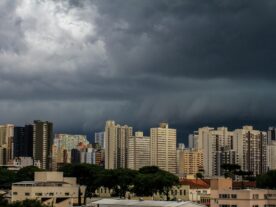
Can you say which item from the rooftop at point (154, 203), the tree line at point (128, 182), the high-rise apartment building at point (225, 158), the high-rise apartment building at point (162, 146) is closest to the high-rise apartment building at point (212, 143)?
the high-rise apartment building at point (225, 158)

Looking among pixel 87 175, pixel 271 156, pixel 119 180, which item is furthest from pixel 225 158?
pixel 119 180

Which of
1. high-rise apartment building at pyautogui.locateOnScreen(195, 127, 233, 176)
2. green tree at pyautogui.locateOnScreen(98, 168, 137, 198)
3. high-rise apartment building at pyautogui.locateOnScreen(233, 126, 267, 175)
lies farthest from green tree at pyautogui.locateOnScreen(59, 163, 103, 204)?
high-rise apartment building at pyautogui.locateOnScreen(233, 126, 267, 175)

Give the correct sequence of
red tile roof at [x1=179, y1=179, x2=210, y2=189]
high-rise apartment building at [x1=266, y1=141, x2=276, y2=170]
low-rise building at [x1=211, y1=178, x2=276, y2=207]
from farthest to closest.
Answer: high-rise apartment building at [x1=266, y1=141, x2=276, y2=170]
red tile roof at [x1=179, y1=179, x2=210, y2=189]
low-rise building at [x1=211, y1=178, x2=276, y2=207]

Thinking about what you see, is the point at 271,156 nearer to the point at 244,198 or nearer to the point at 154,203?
the point at 244,198

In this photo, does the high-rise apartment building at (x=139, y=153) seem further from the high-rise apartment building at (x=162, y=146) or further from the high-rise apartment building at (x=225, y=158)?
the high-rise apartment building at (x=225, y=158)

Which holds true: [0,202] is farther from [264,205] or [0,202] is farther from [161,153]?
[161,153]

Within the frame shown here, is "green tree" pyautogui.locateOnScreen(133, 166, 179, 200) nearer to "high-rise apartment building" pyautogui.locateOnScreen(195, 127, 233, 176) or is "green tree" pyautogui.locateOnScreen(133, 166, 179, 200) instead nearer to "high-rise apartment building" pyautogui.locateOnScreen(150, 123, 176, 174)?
"high-rise apartment building" pyautogui.locateOnScreen(195, 127, 233, 176)

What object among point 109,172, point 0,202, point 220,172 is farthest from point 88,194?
point 220,172
